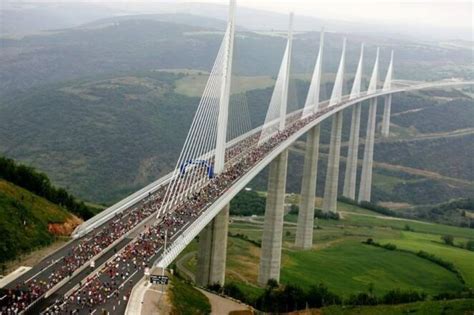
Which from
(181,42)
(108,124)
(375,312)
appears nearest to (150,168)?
(108,124)

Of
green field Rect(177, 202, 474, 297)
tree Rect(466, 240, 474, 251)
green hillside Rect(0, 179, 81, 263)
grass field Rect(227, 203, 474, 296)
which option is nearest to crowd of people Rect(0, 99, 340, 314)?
green hillside Rect(0, 179, 81, 263)

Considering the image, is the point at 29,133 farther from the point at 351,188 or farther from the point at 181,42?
the point at 181,42

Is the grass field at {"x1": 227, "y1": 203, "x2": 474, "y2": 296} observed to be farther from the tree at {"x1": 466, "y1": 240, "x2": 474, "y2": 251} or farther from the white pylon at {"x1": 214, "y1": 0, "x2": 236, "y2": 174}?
the white pylon at {"x1": 214, "y1": 0, "x2": 236, "y2": 174}

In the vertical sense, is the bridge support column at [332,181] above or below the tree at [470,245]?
above

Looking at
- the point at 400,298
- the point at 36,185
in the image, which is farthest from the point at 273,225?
the point at 36,185

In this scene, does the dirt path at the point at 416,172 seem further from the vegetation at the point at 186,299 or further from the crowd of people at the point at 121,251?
A: the vegetation at the point at 186,299

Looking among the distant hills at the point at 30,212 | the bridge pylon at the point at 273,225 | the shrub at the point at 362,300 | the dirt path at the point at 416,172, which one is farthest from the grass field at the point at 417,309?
the dirt path at the point at 416,172
